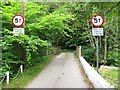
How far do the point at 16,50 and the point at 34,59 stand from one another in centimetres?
290

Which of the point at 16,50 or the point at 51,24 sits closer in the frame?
the point at 16,50

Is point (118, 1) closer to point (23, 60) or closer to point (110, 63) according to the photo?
point (23, 60)

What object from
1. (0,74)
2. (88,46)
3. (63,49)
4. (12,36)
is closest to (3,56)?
(12,36)

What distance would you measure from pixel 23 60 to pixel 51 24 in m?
3.22

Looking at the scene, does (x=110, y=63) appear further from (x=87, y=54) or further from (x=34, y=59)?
(x=34, y=59)

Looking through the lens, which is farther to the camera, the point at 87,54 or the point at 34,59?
the point at 87,54

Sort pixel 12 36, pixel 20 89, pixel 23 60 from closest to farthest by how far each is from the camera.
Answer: pixel 20 89 → pixel 12 36 → pixel 23 60

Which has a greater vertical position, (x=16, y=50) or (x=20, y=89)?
(x=16, y=50)

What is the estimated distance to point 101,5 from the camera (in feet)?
17.5

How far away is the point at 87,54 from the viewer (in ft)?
112

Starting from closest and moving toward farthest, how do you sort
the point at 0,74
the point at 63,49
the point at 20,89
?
the point at 20,89 → the point at 0,74 → the point at 63,49

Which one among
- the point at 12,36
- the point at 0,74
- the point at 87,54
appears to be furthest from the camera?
the point at 87,54

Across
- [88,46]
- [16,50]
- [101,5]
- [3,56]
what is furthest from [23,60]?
[88,46]

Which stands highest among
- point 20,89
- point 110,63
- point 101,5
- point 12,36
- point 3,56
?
point 101,5
